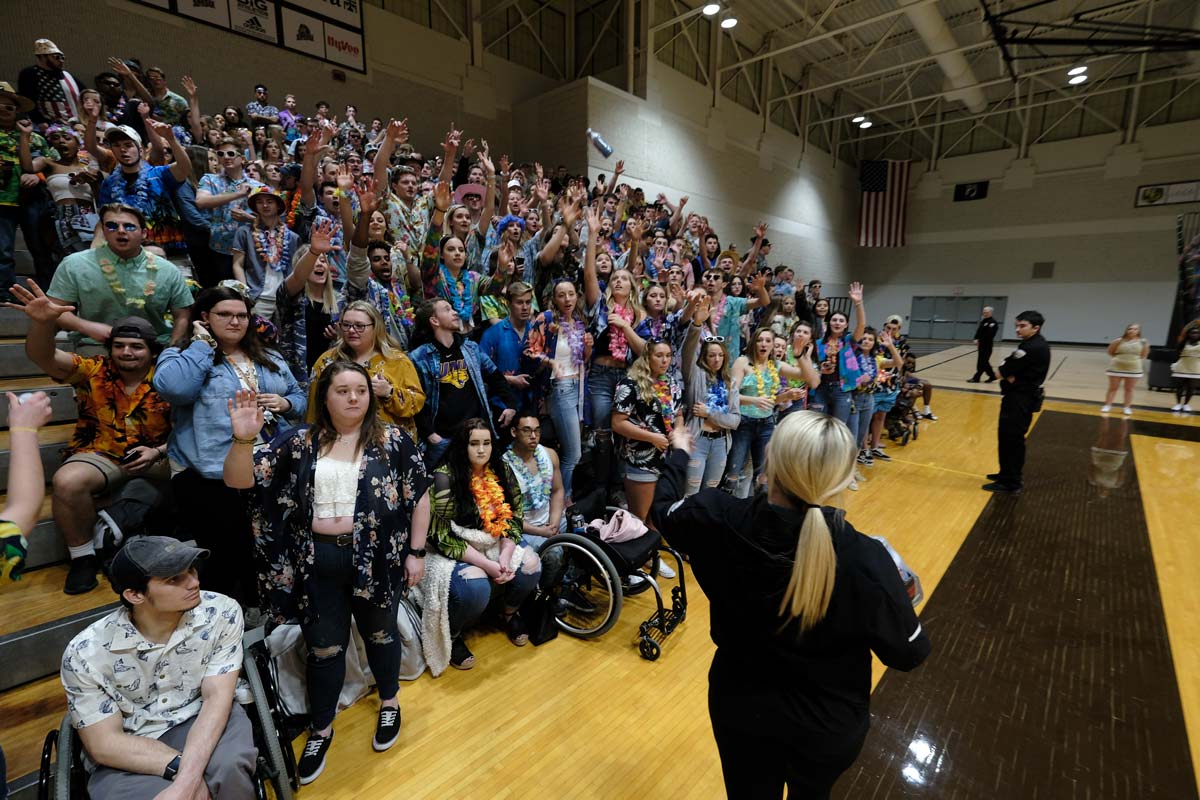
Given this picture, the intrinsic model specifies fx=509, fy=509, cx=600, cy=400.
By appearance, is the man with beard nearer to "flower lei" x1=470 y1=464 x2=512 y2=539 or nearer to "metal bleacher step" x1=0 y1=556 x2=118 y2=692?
"metal bleacher step" x1=0 y1=556 x2=118 y2=692

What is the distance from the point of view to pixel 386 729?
2.17 meters

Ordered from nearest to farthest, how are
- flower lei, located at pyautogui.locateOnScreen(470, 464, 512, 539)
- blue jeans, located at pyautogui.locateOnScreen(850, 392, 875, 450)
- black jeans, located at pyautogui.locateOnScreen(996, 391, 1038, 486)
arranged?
flower lei, located at pyautogui.locateOnScreen(470, 464, 512, 539)
black jeans, located at pyautogui.locateOnScreen(996, 391, 1038, 486)
blue jeans, located at pyautogui.locateOnScreen(850, 392, 875, 450)

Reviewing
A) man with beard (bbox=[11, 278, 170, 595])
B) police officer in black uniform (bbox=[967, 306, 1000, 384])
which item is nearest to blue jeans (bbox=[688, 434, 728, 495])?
man with beard (bbox=[11, 278, 170, 595])

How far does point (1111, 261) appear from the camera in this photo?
17.1 meters

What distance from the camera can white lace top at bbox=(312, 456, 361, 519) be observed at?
195 centimetres

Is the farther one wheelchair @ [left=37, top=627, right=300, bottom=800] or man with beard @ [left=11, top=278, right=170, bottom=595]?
man with beard @ [left=11, top=278, right=170, bottom=595]

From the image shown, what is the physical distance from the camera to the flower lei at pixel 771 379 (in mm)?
4137

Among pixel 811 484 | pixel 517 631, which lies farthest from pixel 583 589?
pixel 811 484

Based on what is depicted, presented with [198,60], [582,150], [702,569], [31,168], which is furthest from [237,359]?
[582,150]

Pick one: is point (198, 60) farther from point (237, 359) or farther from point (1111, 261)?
point (1111, 261)

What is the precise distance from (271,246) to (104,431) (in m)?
1.76

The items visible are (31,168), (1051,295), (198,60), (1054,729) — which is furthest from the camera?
(1051,295)

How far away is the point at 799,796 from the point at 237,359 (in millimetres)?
2703

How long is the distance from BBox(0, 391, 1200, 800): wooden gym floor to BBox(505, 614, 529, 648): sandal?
0.13 ft
